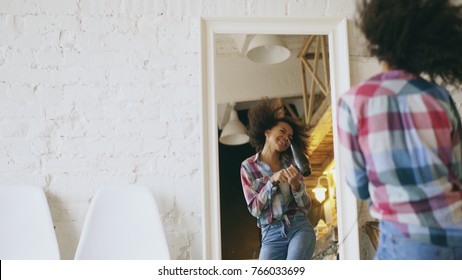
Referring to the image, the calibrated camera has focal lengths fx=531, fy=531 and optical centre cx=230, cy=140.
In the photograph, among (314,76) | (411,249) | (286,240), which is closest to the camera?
(411,249)

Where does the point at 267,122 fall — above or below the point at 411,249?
above

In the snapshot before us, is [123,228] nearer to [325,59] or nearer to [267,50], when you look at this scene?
[267,50]

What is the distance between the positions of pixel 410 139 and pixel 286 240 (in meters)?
0.63

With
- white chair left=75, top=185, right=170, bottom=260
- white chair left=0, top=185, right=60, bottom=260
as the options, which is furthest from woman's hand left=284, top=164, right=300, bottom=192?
white chair left=0, top=185, right=60, bottom=260

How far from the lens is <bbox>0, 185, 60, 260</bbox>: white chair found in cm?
149

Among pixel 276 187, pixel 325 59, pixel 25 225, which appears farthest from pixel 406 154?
pixel 25 225

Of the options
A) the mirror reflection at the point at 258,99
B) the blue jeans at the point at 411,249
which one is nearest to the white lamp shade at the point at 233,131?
the mirror reflection at the point at 258,99

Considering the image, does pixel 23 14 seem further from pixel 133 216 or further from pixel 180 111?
pixel 133 216

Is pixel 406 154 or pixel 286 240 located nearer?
pixel 406 154

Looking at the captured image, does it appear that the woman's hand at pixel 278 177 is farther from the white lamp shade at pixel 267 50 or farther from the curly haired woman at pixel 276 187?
the white lamp shade at pixel 267 50

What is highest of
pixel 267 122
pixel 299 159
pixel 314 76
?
pixel 314 76

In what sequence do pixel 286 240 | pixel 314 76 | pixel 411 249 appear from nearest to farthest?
1. pixel 411 249
2. pixel 286 240
3. pixel 314 76

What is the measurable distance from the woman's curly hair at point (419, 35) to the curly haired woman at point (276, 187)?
1.73ft

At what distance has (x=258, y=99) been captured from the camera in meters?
1.56
